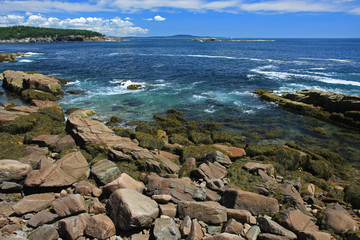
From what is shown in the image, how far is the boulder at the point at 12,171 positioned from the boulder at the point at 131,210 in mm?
4209

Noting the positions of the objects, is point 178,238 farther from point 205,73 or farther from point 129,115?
point 205,73

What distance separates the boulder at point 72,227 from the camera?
6469 mm

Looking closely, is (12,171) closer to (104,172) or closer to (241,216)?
(104,172)

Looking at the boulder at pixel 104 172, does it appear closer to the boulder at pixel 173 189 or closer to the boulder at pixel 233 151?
the boulder at pixel 173 189

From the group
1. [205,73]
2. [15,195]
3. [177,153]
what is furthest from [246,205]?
[205,73]

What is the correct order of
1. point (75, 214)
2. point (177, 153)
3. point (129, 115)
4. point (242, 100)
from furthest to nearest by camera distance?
point (242, 100) < point (129, 115) < point (177, 153) < point (75, 214)

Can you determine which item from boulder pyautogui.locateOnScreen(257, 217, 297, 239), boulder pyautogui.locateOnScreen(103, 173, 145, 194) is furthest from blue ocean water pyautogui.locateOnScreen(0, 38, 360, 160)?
boulder pyautogui.locateOnScreen(103, 173, 145, 194)

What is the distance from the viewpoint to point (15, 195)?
27.7 feet

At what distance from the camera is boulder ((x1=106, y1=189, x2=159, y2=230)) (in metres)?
6.66

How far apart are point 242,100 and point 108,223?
2606cm

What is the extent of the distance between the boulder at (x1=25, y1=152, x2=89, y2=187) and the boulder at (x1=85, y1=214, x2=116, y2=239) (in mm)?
2939

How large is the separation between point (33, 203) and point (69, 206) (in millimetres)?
1504

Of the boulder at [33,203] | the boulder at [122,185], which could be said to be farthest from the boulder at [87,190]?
the boulder at [33,203]

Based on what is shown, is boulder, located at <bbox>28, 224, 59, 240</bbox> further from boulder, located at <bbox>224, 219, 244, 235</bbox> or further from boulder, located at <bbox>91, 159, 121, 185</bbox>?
boulder, located at <bbox>224, 219, 244, 235</bbox>
